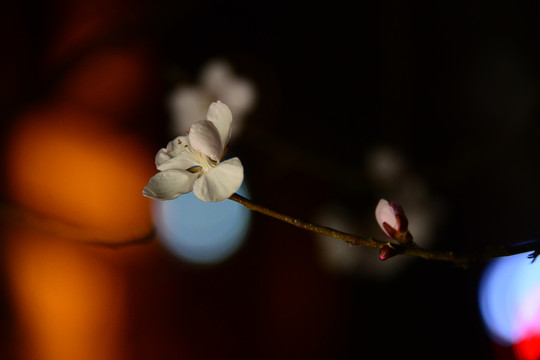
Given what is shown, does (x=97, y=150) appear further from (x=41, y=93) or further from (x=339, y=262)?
(x=339, y=262)

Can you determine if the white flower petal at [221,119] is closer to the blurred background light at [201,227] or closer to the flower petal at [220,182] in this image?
the flower petal at [220,182]

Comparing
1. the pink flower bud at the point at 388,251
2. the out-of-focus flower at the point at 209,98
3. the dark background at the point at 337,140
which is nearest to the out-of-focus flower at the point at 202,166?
the pink flower bud at the point at 388,251

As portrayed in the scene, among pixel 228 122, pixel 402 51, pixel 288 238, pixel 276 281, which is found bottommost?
pixel 228 122

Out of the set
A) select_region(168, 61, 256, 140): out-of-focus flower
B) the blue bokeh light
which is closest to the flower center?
select_region(168, 61, 256, 140): out-of-focus flower

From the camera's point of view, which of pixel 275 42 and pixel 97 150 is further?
pixel 275 42

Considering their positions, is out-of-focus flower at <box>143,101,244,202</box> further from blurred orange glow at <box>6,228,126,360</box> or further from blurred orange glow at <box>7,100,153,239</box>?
blurred orange glow at <box>6,228,126,360</box>

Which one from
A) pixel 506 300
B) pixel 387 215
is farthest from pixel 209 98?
pixel 506 300

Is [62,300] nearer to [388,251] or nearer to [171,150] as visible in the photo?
[171,150]

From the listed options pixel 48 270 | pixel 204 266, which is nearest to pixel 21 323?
pixel 48 270
